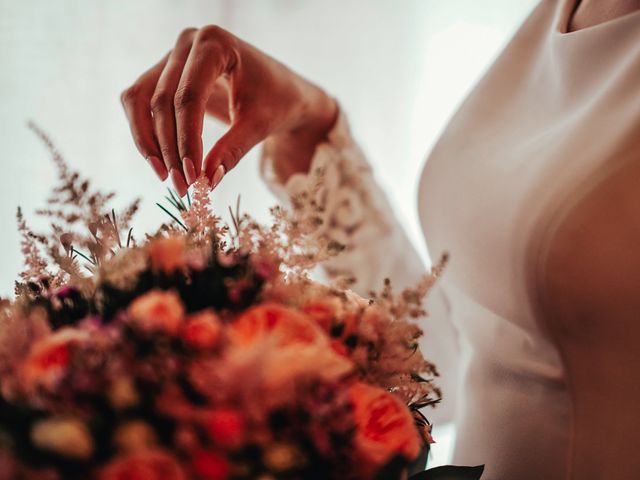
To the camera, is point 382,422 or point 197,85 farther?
point 197,85

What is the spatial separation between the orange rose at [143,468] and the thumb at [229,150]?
0.29 meters

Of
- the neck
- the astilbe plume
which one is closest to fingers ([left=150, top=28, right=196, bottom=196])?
the astilbe plume

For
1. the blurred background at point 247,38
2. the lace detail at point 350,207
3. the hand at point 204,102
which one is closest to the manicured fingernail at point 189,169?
the hand at point 204,102

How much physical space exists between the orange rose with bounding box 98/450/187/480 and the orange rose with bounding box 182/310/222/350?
0.04 m

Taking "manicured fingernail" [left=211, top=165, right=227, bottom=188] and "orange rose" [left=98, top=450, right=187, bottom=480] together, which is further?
"manicured fingernail" [left=211, top=165, right=227, bottom=188]

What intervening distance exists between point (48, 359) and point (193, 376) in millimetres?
57

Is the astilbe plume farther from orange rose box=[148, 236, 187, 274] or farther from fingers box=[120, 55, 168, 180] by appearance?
fingers box=[120, 55, 168, 180]

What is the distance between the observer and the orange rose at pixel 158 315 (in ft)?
0.77

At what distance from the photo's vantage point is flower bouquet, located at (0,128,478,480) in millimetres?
213

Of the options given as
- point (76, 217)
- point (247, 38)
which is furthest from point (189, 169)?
point (247, 38)

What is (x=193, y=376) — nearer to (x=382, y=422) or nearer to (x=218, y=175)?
(x=382, y=422)

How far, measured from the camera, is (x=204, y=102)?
1.61 ft

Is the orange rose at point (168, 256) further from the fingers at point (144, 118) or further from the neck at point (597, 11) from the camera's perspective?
the neck at point (597, 11)

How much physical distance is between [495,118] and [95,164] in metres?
0.90
